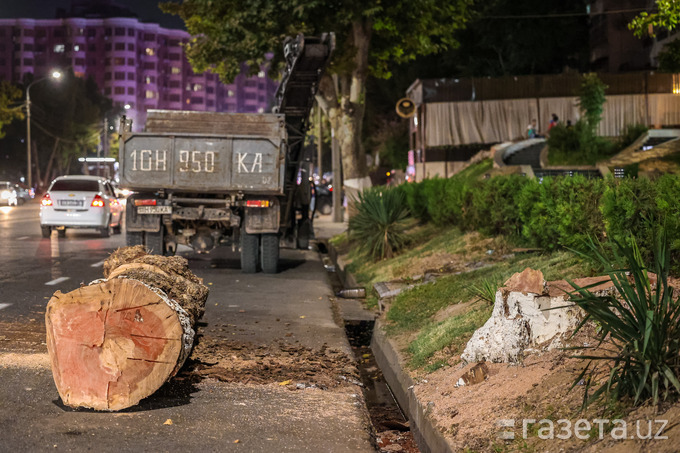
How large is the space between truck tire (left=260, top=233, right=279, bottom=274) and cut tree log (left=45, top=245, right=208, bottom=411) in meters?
9.72

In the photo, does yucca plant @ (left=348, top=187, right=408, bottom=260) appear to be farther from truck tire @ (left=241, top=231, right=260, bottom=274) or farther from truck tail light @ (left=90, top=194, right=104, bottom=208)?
truck tail light @ (left=90, top=194, right=104, bottom=208)

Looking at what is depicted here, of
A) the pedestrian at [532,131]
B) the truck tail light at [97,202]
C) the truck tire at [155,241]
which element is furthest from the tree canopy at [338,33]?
the truck tire at [155,241]

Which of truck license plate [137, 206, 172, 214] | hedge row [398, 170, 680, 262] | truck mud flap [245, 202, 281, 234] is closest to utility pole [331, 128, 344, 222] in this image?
hedge row [398, 170, 680, 262]

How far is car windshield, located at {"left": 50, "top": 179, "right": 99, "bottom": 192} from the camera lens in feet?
84.2

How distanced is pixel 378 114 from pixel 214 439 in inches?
2395

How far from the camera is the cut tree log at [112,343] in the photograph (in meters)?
6.64

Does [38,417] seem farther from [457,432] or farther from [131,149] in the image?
[131,149]

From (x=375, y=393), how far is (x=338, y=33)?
990 inches

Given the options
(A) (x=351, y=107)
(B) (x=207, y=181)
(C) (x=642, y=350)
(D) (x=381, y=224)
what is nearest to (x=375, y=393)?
(C) (x=642, y=350)

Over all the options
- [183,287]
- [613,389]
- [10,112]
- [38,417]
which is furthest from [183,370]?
[10,112]

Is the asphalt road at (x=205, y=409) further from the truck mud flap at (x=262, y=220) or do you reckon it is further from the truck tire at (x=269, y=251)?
the truck tire at (x=269, y=251)

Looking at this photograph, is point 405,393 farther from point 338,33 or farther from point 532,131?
point 532,131

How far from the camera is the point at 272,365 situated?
8.40 metres

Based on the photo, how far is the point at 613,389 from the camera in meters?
5.20
